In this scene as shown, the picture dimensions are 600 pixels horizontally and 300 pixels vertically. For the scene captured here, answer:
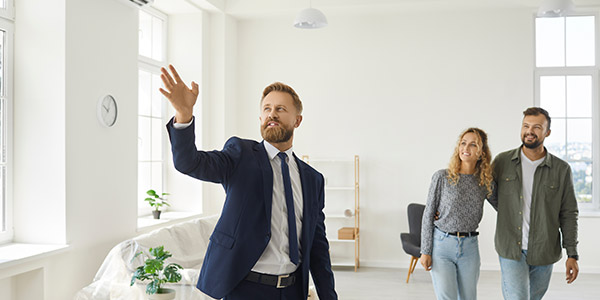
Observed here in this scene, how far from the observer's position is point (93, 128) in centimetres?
428

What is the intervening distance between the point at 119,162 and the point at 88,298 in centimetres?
138

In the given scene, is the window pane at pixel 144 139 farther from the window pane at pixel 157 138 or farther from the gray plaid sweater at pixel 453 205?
the gray plaid sweater at pixel 453 205

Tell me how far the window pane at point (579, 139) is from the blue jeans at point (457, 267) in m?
4.13

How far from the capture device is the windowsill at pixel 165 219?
207 inches

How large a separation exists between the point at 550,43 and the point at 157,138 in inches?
193

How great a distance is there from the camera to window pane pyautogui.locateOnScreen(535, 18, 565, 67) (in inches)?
259

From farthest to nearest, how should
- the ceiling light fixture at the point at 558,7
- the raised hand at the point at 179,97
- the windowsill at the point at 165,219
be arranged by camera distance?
the windowsill at the point at 165,219
the ceiling light fixture at the point at 558,7
the raised hand at the point at 179,97

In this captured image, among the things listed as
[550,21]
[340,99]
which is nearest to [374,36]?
[340,99]

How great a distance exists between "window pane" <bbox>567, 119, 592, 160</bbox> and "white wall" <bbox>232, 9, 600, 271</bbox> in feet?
2.20

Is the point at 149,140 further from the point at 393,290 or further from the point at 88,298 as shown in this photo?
the point at 393,290

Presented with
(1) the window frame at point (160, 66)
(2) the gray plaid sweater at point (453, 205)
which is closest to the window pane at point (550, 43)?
(2) the gray plaid sweater at point (453, 205)

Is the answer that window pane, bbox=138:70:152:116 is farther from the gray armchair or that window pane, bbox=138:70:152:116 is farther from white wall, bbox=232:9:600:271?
the gray armchair

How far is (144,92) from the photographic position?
19.6ft

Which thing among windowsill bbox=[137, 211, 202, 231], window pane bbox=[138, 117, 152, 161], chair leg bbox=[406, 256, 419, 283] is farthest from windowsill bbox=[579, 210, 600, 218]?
window pane bbox=[138, 117, 152, 161]
